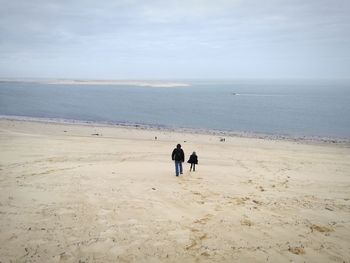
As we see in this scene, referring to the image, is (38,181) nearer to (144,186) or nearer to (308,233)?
(144,186)

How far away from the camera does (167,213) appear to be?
28.6 feet

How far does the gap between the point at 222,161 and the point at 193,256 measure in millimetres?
13100

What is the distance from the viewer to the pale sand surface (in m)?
6.67

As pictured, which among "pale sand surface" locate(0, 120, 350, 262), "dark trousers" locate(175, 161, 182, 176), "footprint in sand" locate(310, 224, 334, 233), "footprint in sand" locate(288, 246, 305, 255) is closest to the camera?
"pale sand surface" locate(0, 120, 350, 262)

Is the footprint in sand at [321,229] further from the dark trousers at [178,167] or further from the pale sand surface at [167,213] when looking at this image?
the dark trousers at [178,167]

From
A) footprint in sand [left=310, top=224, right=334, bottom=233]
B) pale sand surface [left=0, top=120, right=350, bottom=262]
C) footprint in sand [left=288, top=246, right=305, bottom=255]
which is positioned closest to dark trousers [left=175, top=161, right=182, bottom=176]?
pale sand surface [left=0, top=120, right=350, bottom=262]

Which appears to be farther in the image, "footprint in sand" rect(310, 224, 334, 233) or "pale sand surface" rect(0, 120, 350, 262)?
"footprint in sand" rect(310, 224, 334, 233)

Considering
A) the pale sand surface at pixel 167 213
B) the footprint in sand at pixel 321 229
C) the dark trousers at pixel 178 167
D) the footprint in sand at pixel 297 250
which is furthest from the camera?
the dark trousers at pixel 178 167

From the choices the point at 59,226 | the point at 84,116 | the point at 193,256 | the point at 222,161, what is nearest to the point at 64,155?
the point at 222,161

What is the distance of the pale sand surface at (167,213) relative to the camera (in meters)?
6.67

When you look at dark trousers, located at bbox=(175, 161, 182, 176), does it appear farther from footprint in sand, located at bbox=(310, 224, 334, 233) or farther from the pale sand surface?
footprint in sand, located at bbox=(310, 224, 334, 233)

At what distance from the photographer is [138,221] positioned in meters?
8.07

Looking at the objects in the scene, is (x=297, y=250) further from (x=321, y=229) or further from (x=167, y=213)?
(x=167, y=213)

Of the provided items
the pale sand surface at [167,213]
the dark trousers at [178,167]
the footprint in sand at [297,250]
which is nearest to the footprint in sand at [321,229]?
the pale sand surface at [167,213]
